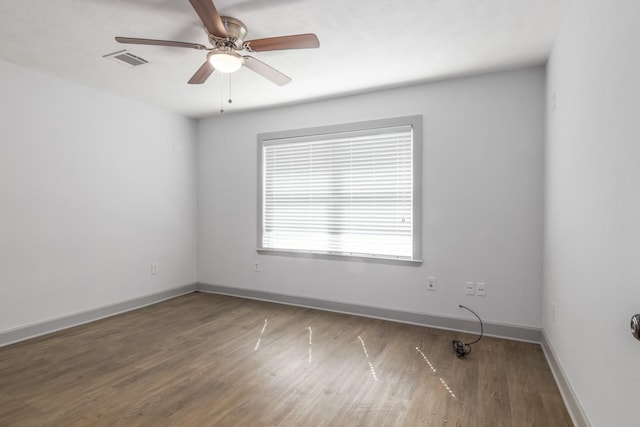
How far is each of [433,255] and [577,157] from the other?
172 cm

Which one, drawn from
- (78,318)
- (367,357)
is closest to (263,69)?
(367,357)

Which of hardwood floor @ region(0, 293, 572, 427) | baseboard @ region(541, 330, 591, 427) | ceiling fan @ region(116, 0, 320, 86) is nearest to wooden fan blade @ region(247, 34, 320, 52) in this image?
ceiling fan @ region(116, 0, 320, 86)

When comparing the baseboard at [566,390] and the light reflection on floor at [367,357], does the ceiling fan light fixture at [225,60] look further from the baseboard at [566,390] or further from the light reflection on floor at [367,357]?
the baseboard at [566,390]

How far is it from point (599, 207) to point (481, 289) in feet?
6.10

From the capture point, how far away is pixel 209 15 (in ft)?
6.21

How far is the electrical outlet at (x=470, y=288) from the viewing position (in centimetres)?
337

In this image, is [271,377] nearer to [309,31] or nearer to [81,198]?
[309,31]

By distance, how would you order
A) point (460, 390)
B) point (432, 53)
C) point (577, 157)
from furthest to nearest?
point (432, 53)
point (460, 390)
point (577, 157)

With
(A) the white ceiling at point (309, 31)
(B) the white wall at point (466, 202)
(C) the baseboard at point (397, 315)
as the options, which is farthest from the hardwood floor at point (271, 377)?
Result: (A) the white ceiling at point (309, 31)

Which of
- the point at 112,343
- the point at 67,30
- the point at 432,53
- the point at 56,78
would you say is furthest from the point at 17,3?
the point at 432,53

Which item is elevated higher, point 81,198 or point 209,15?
point 209,15

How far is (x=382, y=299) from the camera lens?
12.4 feet

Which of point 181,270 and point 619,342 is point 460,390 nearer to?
point 619,342

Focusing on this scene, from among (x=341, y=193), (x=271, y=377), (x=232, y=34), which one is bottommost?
(x=271, y=377)
